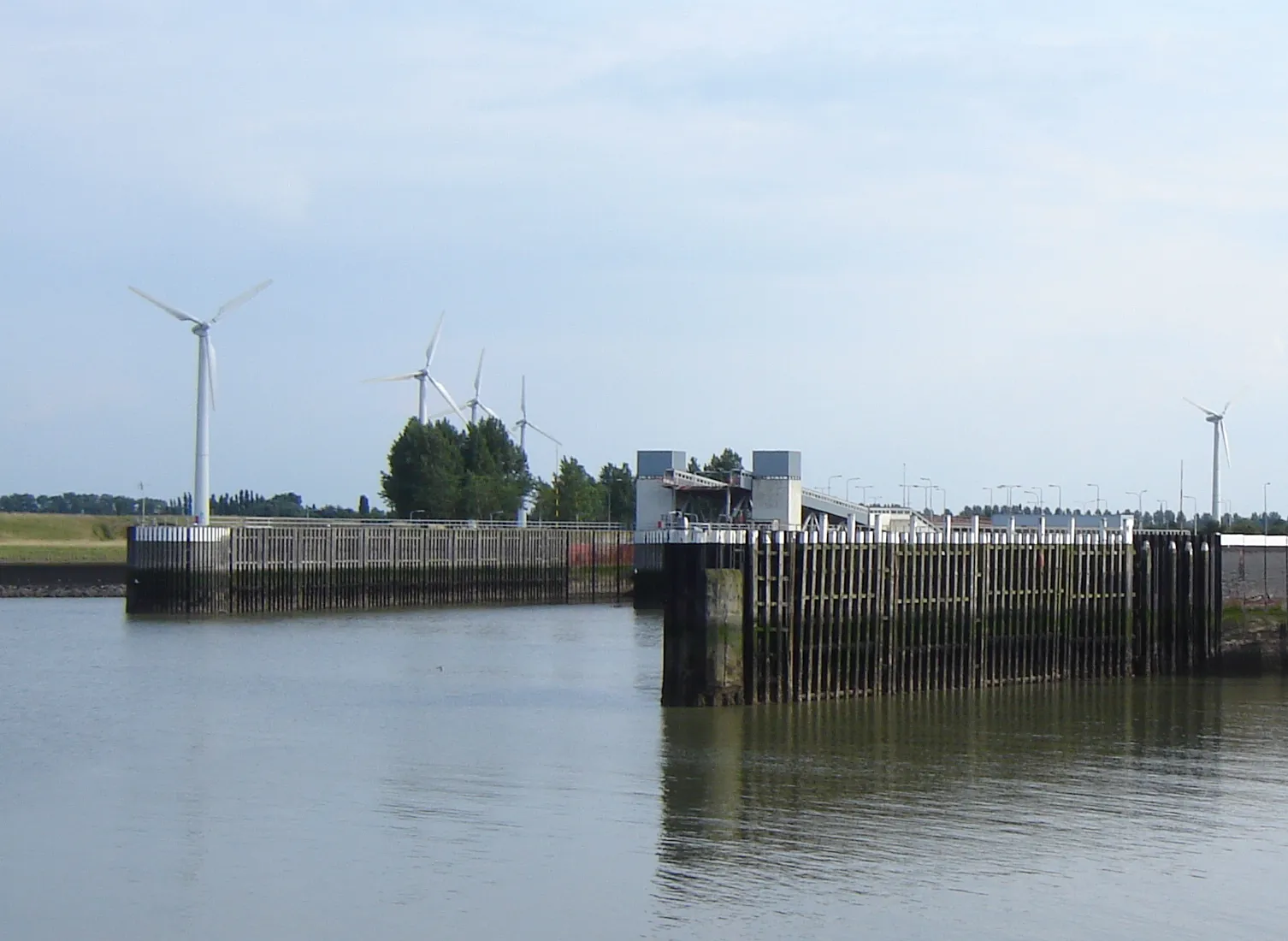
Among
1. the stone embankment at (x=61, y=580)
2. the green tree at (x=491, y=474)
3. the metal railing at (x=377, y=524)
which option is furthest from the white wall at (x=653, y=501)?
the stone embankment at (x=61, y=580)

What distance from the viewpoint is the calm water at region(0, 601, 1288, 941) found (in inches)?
898

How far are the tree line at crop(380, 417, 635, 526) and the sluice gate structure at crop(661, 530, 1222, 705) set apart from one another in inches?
2871

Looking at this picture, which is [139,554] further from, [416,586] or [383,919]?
[383,919]

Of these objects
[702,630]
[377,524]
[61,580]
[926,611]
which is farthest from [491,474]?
[702,630]

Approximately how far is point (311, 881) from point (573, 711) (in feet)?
58.4

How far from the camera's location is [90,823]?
27.7 m

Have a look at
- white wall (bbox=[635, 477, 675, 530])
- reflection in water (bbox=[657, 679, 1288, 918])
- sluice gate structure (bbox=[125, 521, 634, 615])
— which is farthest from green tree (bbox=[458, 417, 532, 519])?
reflection in water (bbox=[657, 679, 1288, 918])

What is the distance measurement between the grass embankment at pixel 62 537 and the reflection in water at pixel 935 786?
3433 inches

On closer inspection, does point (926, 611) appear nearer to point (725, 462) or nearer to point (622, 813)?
point (622, 813)

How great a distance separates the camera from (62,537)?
6004 inches

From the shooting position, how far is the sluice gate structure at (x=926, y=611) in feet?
128

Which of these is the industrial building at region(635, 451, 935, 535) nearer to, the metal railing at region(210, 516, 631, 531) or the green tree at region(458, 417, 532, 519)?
the metal railing at region(210, 516, 631, 531)

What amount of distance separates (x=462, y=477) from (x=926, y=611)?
8285 centimetres

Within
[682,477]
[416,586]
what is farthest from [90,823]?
[682,477]
